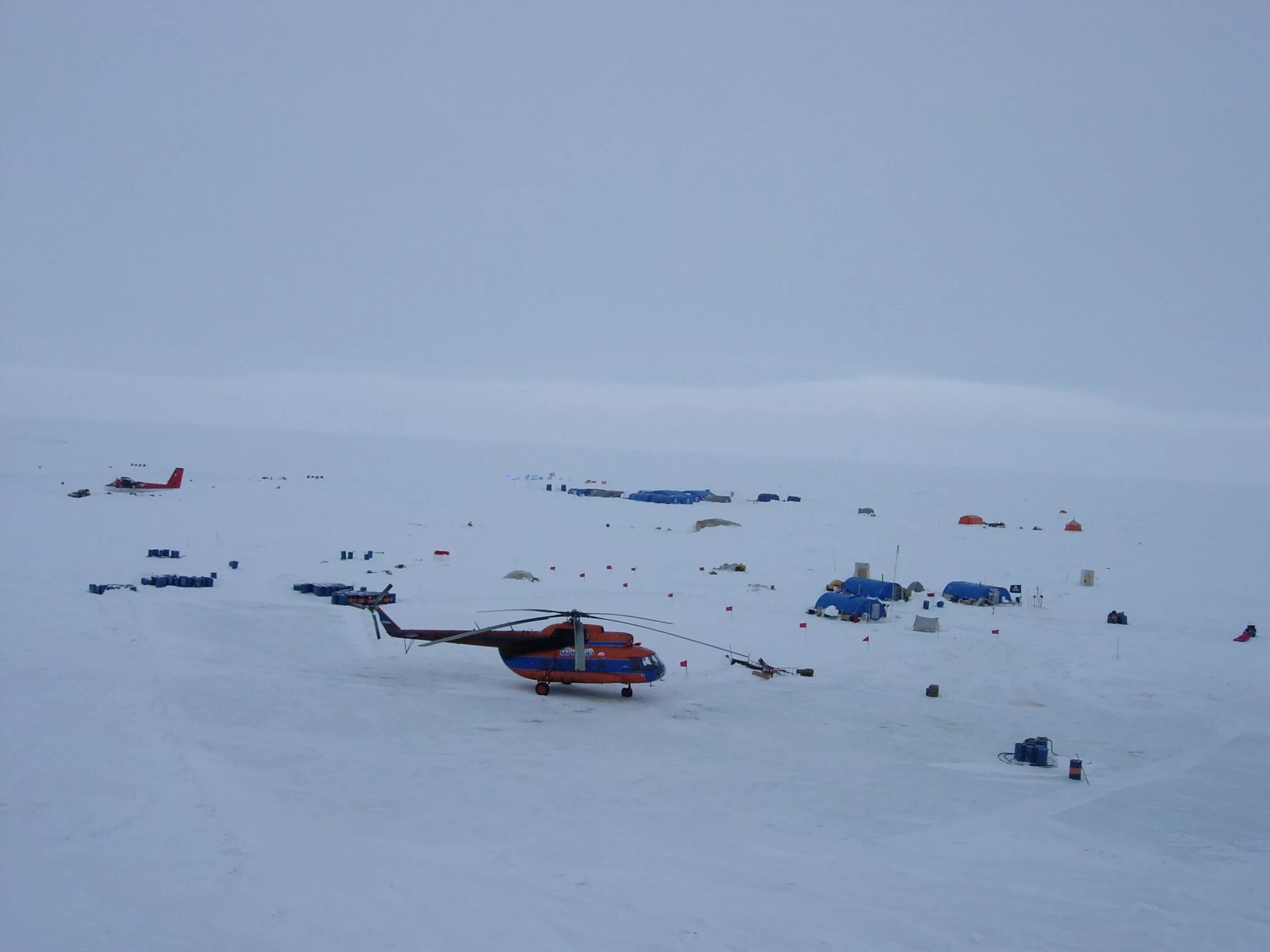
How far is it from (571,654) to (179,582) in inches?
764

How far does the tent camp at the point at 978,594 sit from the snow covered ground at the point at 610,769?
124cm

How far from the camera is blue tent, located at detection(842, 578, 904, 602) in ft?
129

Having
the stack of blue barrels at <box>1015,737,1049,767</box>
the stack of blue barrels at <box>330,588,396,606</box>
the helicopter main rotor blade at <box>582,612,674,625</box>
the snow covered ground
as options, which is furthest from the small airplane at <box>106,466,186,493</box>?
the stack of blue barrels at <box>1015,737,1049,767</box>

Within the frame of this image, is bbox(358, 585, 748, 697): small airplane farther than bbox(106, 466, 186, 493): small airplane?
No

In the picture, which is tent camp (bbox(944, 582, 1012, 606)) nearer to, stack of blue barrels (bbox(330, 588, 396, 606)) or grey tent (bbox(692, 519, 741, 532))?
grey tent (bbox(692, 519, 741, 532))

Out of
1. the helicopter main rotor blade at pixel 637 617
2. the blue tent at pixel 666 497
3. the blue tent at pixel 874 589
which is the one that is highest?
the blue tent at pixel 666 497

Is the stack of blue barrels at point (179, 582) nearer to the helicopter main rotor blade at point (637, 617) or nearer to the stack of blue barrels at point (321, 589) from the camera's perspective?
the stack of blue barrels at point (321, 589)

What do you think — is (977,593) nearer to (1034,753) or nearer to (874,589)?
(874,589)

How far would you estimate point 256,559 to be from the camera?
1682 inches

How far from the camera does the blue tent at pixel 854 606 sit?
118 ft

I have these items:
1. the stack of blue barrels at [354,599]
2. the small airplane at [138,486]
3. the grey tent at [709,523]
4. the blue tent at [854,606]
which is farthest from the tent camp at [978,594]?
the small airplane at [138,486]

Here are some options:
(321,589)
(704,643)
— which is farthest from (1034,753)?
(321,589)

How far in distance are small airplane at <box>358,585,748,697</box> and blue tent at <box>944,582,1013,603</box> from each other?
19595 mm

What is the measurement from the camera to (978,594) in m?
40.2
